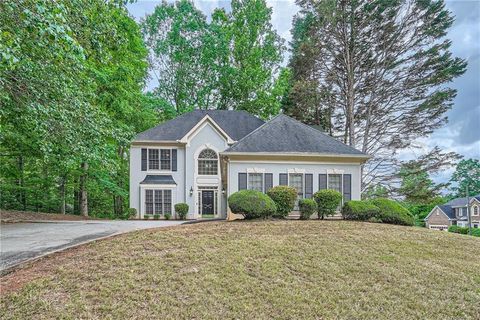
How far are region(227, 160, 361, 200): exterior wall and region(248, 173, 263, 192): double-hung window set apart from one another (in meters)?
0.33

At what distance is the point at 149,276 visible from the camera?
5.03m

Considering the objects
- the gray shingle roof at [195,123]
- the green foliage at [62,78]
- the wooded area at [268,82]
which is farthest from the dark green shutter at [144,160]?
the green foliage at [62,78]

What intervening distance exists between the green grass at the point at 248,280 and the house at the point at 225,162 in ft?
19.2

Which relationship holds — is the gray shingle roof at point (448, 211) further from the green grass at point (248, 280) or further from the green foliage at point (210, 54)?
the green grass at point (248, 280)

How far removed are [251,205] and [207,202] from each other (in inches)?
368

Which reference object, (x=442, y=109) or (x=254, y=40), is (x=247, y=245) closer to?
(x=442, y=109)

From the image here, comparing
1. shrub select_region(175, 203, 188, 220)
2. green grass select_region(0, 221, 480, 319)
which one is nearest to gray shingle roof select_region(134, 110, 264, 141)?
shrub select_region(175, 203, 188, 220)

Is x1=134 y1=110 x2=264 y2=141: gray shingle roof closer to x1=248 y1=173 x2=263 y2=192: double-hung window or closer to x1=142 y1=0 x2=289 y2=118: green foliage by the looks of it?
x1=142 y1=0 x2=289 y2=118: green foliage

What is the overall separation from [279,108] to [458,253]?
18.6 meters

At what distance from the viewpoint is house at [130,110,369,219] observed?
525 inches

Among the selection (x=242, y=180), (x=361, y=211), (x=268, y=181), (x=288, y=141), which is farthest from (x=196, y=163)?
(x=361, y=211)

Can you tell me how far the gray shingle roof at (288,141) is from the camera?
13406 millimetres

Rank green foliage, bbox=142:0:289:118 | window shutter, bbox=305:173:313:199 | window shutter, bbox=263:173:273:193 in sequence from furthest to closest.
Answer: green foliage, bbox=142:0:289:118
window shutter, bbox=305:173:313:199
window shutter, bbox=263:173:273:193

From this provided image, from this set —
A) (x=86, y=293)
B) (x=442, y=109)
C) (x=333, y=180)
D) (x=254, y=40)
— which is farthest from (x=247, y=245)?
(x=254, y=40)
